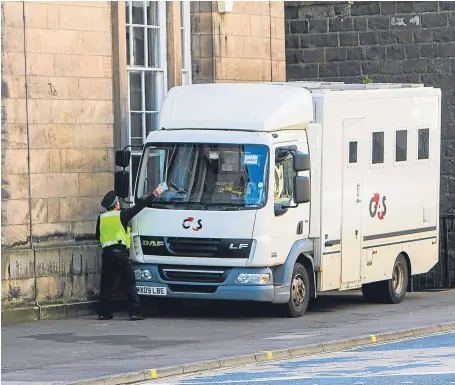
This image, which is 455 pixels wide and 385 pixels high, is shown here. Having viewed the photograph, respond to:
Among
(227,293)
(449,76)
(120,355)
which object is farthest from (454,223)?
(120,355)

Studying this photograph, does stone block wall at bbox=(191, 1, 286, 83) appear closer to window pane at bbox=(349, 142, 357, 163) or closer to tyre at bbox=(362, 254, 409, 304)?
window pane at bbox=(349, 142, 357, 163)

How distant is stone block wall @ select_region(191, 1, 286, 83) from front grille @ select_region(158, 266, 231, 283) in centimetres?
442

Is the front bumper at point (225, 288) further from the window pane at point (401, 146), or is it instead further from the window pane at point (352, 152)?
the window pane at point (401, 146)

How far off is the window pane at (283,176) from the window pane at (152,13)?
3869 millimetres

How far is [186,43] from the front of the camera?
22312 mm

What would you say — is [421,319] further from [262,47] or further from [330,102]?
[262,47]

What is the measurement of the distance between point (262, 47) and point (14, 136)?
18.9ft

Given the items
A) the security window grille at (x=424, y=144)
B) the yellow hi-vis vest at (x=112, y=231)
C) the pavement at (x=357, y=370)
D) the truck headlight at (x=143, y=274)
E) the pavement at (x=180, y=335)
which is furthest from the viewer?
the security window grille at (x=424, y=144)

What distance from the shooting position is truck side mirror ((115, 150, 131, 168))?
19.2 meters

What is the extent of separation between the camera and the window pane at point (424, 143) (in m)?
21.9

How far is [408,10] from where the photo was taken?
27.8 m

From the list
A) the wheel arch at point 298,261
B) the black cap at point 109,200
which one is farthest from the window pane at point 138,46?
the wheel arch at point 298,261

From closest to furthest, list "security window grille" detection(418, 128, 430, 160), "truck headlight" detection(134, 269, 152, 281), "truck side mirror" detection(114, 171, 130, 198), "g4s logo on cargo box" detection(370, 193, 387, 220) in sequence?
"truck headlight" detection(134, 269, 152, 281)
"truck side mirror" detection(114, 171, 130, 198)
"g4s logo on cargo box" detection(370, 193, 387, 220)
"security window grille" detection(418, 128, 430, 160)

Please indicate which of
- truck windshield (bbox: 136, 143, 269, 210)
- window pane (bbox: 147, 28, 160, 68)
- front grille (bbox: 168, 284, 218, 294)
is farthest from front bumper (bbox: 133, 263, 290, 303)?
window pane (bbox: 147, 28, 160, 68)
